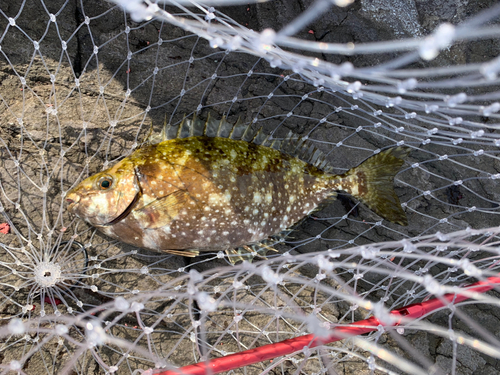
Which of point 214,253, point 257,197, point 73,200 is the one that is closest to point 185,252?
point 214,253

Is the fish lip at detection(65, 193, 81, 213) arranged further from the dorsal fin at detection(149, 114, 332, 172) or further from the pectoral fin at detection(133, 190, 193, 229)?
the dorsal fin at detection(149, 114, 332, 172)

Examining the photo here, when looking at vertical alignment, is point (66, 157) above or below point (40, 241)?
above

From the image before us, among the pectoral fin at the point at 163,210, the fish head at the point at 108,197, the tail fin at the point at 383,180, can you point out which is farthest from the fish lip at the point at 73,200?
the tail fin at the point at 383,180

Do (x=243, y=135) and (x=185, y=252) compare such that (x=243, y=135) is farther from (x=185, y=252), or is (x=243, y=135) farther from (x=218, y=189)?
(x=185, y=252)

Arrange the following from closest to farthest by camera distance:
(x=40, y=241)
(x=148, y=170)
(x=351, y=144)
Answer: (x=148, y=170) < (x=40, y=241) < (x=351, y=144)

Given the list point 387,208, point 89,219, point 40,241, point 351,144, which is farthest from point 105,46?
point 387,208

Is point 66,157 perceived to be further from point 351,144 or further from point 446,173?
point 446,173

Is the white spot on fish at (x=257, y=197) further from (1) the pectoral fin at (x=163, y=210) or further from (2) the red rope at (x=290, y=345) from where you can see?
(2) the red rope at (x=290, y=345)
